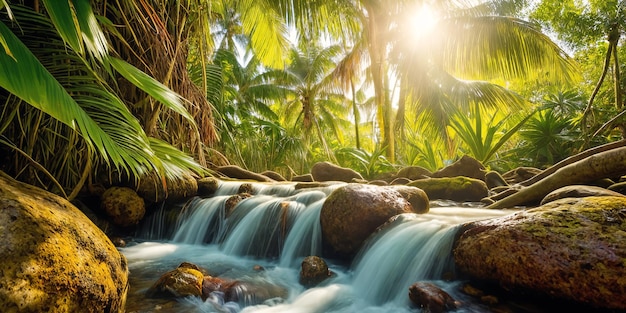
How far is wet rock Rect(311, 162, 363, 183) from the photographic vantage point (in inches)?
311

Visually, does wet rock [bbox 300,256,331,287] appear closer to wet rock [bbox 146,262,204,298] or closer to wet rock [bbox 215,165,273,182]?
wet rock [bbox 146,262,204,298]

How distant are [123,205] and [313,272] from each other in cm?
324

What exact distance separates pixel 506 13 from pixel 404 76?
4712 mm

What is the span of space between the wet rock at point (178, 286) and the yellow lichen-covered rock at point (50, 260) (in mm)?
509

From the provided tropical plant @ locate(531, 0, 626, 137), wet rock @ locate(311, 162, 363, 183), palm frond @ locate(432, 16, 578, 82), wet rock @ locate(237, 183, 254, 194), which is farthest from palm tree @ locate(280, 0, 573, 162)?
wet rock @ locate(237, 183, 254, 194)

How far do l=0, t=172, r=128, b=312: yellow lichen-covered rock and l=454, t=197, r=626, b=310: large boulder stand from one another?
247 centimetres

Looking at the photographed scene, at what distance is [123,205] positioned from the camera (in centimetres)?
472

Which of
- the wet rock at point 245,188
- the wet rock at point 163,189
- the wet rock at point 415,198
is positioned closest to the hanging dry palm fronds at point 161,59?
the wet rock at point 163,189

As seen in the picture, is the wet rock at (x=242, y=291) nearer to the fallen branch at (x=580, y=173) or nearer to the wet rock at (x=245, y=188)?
the wet rock at (x=245, y=188)

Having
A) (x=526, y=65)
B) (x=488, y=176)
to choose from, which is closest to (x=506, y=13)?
(x=526, y=65)

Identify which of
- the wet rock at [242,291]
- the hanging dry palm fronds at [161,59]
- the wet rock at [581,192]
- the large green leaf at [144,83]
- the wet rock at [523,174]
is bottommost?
the wet rock at [242,291]

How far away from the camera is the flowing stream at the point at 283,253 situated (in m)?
2.67

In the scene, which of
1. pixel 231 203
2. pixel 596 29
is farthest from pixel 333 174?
pixel 596 29

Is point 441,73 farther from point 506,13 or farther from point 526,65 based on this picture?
point 506,13
